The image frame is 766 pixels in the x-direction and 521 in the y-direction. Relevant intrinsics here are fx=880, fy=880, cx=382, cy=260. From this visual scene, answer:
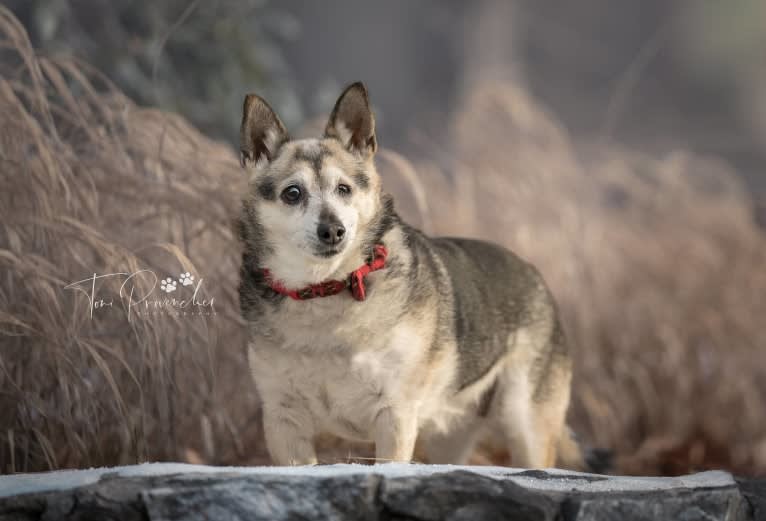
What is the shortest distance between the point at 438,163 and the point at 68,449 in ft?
14.2

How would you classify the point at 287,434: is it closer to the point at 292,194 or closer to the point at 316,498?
the point at 316,498

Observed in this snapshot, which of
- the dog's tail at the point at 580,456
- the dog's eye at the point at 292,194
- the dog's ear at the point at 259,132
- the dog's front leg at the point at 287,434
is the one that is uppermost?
the dog's ear at the point at 259,132

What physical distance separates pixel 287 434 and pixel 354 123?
119 centimetres

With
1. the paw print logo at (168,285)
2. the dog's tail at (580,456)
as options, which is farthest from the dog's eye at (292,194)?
the dog's tail at (580,456)

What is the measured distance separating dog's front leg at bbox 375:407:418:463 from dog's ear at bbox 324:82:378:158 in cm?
99

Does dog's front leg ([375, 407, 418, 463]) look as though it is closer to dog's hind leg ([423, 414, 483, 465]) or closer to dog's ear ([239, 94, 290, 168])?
dog's hind leg ([423, 414, 483, 465])

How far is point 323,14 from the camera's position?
981 centimetres

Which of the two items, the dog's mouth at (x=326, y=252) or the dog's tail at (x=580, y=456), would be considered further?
the dog's tail at (x=580, y=456)

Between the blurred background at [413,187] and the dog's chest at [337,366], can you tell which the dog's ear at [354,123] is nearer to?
the dog's chest at [337,366]

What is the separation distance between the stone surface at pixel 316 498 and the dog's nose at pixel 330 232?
765mm

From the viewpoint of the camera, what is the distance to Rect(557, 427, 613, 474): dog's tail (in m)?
4.25

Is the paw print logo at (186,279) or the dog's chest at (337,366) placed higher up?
the paw print logo at (186,279)

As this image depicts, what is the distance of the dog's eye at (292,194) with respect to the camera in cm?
316

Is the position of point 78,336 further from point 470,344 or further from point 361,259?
point 470,344
